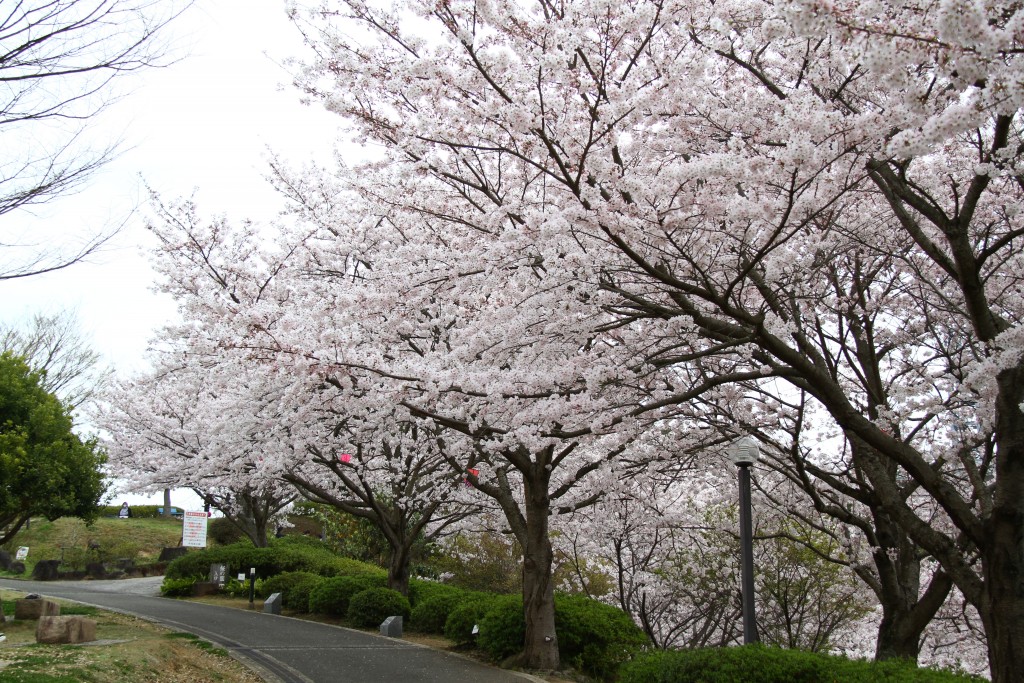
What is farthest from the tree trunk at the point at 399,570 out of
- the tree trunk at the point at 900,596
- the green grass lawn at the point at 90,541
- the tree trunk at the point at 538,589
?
the green grass lawn at the point at 90,541

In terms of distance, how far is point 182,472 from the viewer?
57.8 feet

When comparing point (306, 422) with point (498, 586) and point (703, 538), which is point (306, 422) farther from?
point (498, 586)

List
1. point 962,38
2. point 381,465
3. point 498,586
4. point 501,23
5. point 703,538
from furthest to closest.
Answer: point 498,586 < point 381,465 < point 703,538 < point 501,23 < point 962,38

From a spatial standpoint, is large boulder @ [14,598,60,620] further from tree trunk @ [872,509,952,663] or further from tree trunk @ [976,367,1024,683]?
tree trunk @ [976,367,1024,683]

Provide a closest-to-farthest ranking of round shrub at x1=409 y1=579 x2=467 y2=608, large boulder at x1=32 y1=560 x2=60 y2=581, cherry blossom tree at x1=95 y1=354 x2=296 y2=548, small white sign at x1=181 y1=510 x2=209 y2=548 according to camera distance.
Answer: cherry blossom tree at x1=95 y1=354 x2=296 y2=548, round shrub at x1=409 y1=579 x2=467 y2=608, small white sign at x1=181 y1=510 x2=209 y2=548, large boulder at x1=32 y1=560 x2=60 y2=581

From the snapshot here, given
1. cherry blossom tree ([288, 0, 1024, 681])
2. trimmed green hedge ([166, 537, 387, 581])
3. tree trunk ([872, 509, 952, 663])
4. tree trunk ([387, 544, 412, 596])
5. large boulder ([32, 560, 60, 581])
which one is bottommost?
large boulder ([32, 560, 60, 581])

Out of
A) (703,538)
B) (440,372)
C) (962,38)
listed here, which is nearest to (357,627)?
(703,538)

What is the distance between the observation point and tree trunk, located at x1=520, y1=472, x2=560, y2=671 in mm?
10852

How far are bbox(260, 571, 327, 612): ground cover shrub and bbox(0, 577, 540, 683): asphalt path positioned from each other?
922mm

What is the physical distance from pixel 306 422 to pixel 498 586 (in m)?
9.48

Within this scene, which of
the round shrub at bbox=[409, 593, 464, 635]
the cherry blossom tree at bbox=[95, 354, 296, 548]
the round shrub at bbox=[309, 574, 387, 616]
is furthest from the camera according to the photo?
the round shrub at bbox=[309, 574, 387, 616]

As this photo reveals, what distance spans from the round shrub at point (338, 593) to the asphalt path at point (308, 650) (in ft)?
2.01

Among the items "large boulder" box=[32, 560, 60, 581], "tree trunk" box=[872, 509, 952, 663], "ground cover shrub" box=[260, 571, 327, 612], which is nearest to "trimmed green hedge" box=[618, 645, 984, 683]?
"tree trunk" box=[872, 509, 952, 663]

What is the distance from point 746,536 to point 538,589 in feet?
13.3
